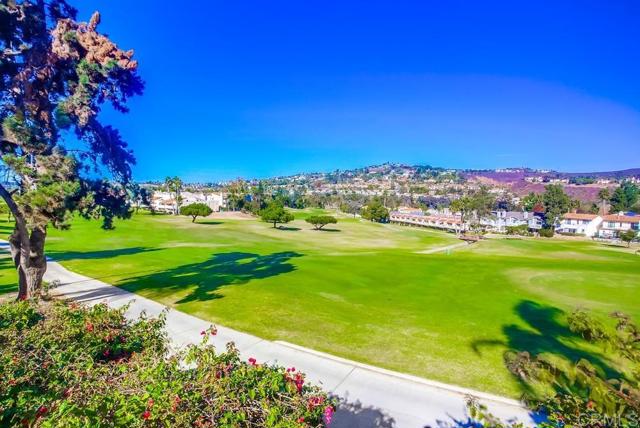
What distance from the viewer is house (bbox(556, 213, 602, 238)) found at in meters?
114

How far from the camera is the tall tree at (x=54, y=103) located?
12.1 m

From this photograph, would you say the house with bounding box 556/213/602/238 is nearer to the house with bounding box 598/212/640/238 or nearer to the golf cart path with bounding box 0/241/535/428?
the house with bounding box 598/212/640/238

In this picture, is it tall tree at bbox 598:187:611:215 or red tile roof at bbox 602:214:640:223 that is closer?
red tile roof at bbox 602:214:640:223

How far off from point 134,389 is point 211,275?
71.8ft

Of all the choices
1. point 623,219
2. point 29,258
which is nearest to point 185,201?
point 29,258

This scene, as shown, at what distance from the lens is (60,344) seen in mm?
7066

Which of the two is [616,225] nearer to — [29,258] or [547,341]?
[547,341]

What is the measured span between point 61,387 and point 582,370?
7.05m

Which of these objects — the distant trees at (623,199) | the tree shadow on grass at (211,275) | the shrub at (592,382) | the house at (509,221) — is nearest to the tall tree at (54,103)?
the tree shadow on grass at (211,275)

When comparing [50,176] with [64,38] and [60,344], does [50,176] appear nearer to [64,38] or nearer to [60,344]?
[64,38]

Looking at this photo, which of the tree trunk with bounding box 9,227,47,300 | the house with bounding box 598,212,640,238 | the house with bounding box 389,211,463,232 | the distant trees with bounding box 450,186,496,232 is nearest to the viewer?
the tree trunk with bounding box 9,227,47,300

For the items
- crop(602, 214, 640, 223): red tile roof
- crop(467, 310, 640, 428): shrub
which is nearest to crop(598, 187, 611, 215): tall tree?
crop(602, 214, 640, 223): red tile roof

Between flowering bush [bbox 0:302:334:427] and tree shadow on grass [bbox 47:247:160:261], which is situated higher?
flowering bush [bbox 0:302:334:427]

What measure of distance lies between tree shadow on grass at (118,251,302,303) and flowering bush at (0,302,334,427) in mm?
11889
